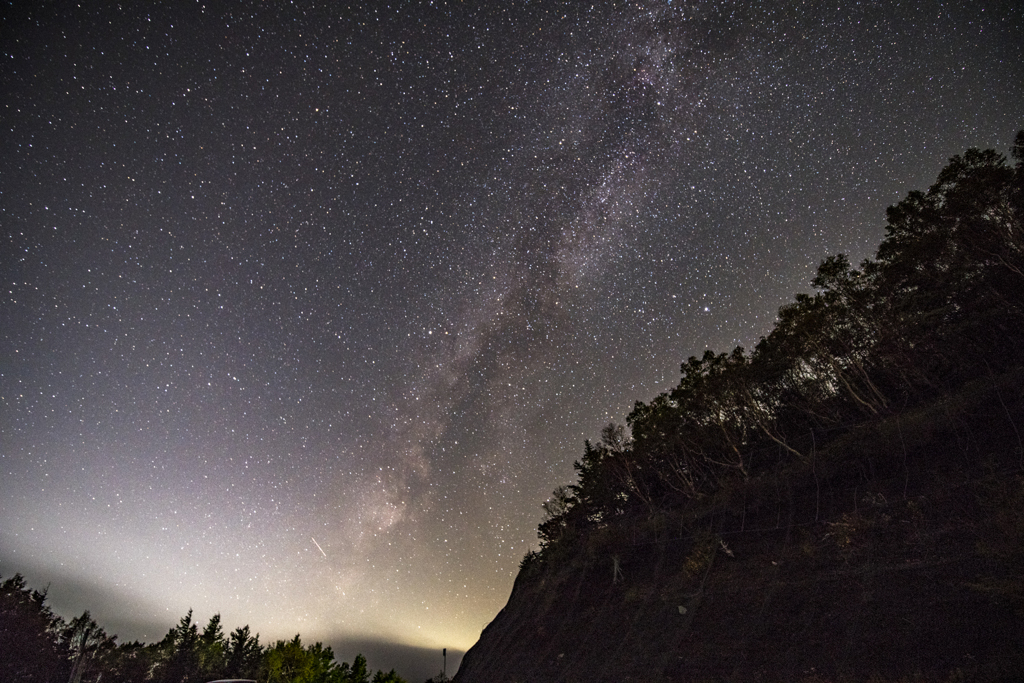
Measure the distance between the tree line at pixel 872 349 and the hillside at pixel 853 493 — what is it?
9 cm

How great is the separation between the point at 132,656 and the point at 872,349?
107 m

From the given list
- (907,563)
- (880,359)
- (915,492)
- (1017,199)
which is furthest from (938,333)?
(907,563)

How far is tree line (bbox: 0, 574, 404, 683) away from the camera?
222 ft

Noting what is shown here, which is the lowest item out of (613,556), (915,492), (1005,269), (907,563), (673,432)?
(907,563)

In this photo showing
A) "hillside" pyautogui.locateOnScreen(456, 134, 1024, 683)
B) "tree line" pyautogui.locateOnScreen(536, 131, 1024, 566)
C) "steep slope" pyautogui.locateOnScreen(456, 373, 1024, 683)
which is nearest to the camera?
"steep slope" pyautogui.locateOnScreen(456, 373, 1024, 683)

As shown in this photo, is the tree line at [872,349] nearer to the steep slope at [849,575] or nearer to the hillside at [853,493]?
the hillside at [853,493]

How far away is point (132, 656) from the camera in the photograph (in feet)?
254

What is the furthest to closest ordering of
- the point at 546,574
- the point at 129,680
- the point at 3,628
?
the point at 129,680 → the point at 3,628 → the point at 546,574

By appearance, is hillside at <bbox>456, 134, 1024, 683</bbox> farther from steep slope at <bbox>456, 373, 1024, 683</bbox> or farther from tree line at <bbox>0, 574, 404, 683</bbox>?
tree line at <bbox>0, 574, 404, 683</bbox>

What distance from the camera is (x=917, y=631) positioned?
13.9 metres

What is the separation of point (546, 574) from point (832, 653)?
1488 inches

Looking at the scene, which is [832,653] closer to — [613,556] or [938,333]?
[938,333]

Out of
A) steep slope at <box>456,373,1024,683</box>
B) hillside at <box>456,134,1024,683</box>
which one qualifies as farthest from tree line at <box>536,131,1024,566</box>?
steep slope at <box>456,373,1024,683</box>

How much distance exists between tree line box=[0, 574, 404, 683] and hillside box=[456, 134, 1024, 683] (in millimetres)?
54823
